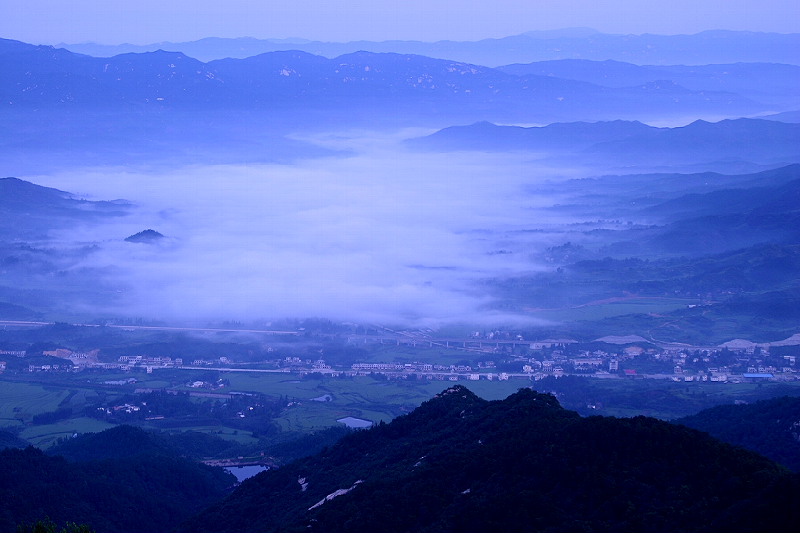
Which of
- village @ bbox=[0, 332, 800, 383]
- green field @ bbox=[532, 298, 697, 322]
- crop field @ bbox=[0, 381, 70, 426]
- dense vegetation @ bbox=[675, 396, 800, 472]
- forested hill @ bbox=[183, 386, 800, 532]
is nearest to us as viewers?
forested hill @ bbox=[183, 386, 800, 532]

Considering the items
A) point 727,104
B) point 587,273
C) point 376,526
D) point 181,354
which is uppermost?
point 727,104

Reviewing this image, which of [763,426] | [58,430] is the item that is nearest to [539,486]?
[763,426]

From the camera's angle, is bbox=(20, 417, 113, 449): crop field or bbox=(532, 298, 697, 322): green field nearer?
bbox=(20, 417, 113, 449): crop field

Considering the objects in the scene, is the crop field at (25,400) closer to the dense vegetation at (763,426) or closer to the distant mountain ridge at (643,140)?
the dense vegetation at (763,426)

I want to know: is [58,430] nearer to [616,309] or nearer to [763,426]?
[763,426]

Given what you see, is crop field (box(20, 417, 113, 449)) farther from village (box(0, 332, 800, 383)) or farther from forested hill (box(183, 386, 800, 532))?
forested hill (box(183, 386, 800, 532))

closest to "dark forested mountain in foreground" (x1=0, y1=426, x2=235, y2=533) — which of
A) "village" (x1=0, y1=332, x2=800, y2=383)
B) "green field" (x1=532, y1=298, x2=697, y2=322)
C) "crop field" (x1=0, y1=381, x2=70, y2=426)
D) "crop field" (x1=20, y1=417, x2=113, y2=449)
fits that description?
"crop field" (x1=20, y1=417, x2=113, y2=449)

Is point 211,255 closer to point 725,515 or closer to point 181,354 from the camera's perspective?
point 181,354

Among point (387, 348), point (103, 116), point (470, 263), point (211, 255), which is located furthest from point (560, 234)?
point (103, 116)
